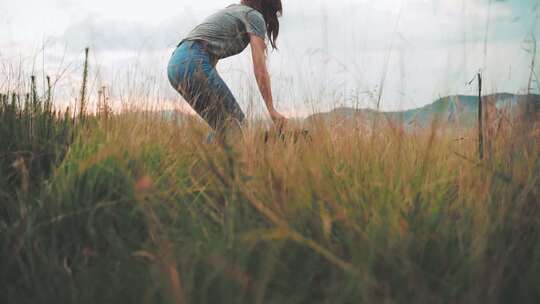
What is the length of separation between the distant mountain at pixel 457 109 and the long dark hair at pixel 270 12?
95 cm

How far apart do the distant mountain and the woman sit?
0.47 metres

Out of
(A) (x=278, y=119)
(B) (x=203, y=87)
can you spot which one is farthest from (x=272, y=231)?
(B) (x=203, y=87)

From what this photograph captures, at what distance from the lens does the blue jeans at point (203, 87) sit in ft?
10.3

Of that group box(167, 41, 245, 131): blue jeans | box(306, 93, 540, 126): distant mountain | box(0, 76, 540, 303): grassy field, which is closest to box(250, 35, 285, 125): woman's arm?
box(167, 41, 245, 131): blue jeans

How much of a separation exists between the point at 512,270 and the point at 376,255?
33 cm

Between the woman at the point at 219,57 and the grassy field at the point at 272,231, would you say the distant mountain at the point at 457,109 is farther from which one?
the woman at the point at 219,57

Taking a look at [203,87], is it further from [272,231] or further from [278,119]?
[272,231]

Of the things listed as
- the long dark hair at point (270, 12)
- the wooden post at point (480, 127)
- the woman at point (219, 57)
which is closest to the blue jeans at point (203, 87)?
the woman at point (219, 57)

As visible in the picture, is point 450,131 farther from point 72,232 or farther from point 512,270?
point 72,232

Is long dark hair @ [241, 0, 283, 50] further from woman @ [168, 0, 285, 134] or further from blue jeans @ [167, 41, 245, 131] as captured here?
blue jeans @ [167, 41, 245, 131]

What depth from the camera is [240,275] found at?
105cm

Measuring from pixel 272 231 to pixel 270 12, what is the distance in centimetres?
259

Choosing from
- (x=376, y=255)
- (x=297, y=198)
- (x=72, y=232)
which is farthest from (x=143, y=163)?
(x=376, y=255)

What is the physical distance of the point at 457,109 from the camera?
8.65 feet
